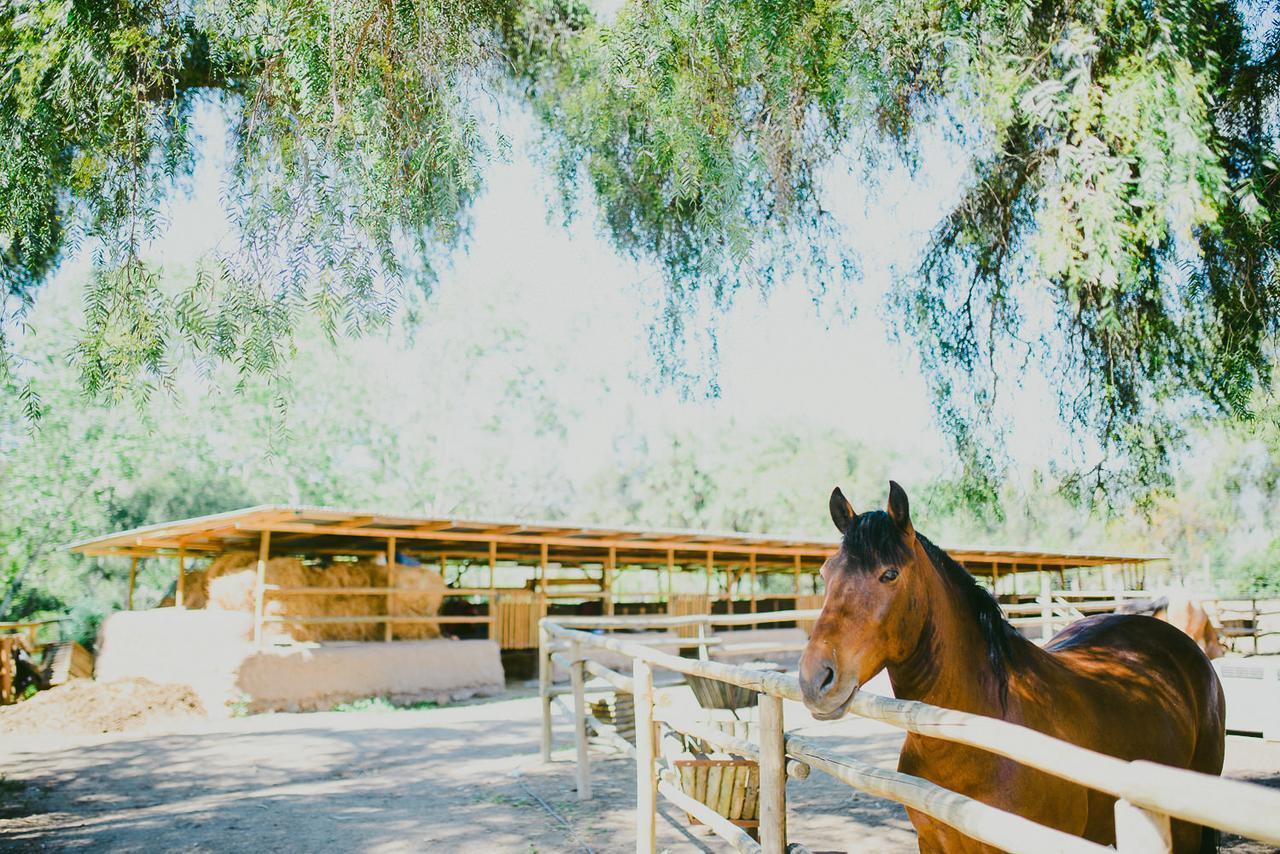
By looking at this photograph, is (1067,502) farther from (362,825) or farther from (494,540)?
(494,540)

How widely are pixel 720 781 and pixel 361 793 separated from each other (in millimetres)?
3647

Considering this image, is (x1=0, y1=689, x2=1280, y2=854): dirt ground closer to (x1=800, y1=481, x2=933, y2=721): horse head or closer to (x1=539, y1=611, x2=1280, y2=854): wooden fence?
(x1=539, y1=611, x2=1280, y2=854): wooden fence

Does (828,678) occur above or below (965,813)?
above

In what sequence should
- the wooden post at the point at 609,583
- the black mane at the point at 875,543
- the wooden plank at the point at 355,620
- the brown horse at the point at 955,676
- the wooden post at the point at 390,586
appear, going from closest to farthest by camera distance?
1. the brown horse at the point at 955,676
2. the black mane at the point at 875,543
3. the wooden plank at the point at 355,620
4. the wooden post at the point at 390,586
5. the wooden post at the point at 609,583

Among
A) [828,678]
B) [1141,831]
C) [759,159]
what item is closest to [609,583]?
[759,159]

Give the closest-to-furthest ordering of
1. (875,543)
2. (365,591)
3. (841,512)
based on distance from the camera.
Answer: (875,543) < (841,512) < (365,591)

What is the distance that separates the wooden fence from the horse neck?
27cm

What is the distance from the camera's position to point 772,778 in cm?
296

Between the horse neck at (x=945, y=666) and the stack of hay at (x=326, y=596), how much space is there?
39.1 feet

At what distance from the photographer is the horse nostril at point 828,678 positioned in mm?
2326

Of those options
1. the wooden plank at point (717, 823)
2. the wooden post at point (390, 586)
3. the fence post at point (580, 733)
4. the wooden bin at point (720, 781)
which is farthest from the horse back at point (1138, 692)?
the wooden post at point (390, 586)

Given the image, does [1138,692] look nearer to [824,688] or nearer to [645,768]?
[824,688]

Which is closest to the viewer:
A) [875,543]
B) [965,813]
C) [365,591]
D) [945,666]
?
[965,813]

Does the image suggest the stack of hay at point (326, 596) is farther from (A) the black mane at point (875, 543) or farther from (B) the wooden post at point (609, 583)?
(A) the black mane at point (875, 543)
